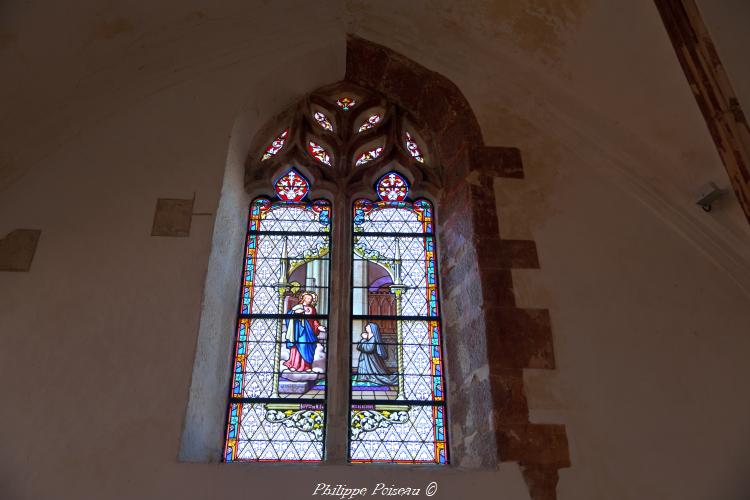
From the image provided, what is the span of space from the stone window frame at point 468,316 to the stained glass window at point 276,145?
0.06 meters

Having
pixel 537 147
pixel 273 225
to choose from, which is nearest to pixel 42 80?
pixel 273 225

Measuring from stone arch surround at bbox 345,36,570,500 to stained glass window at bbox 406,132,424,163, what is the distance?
0.15 m

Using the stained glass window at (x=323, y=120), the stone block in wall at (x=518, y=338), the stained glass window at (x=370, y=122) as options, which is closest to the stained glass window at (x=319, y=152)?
the stained glass window at (x=323, y=120)

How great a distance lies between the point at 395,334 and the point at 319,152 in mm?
1375

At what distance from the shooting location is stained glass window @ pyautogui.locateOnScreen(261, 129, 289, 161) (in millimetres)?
4668

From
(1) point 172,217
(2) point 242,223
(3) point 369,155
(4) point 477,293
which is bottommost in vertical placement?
(4) point 477,293

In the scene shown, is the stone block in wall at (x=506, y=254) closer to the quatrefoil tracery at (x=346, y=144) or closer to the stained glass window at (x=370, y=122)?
the quatrefoil tracery at (x=346, y=144)

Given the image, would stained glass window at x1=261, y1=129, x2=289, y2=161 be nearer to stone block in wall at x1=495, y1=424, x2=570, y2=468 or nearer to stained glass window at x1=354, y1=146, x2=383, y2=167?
stained glass window at x1=354, y1=146, x2=383, y2=167

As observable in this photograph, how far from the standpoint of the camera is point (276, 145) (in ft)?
15.5

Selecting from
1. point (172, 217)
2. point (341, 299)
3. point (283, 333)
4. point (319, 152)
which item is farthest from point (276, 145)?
point (283, 333)

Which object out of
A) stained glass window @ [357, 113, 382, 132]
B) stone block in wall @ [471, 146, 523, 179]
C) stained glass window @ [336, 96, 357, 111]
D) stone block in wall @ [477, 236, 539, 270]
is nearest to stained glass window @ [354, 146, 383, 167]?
stained glass window @ [357, 113, 382, 132]

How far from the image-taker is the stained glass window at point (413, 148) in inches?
186

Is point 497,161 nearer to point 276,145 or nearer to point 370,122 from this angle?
point 370,122

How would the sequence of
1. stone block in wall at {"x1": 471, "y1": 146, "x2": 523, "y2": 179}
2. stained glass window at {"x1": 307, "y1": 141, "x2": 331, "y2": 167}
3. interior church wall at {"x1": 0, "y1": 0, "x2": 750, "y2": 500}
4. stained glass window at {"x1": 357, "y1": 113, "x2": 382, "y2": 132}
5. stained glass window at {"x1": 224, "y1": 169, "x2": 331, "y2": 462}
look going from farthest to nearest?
stained glass window at {"x1": 357, "y1": 113, "x2": 382, "y2": 132} < stained glass window at {"x1": 307, "y1": 141, "x2": 331, "y2": 167} < stone block in wall at {"x1": 471, "y1": 146, "x2": 523, "y2": 179} < stained glass window at {"x1": 224, "y1": 169, "x2": 331, "y2": 462} < interior church wall at {"x1": 0, "y1": 0, "x2": 750, "y2": 500}
